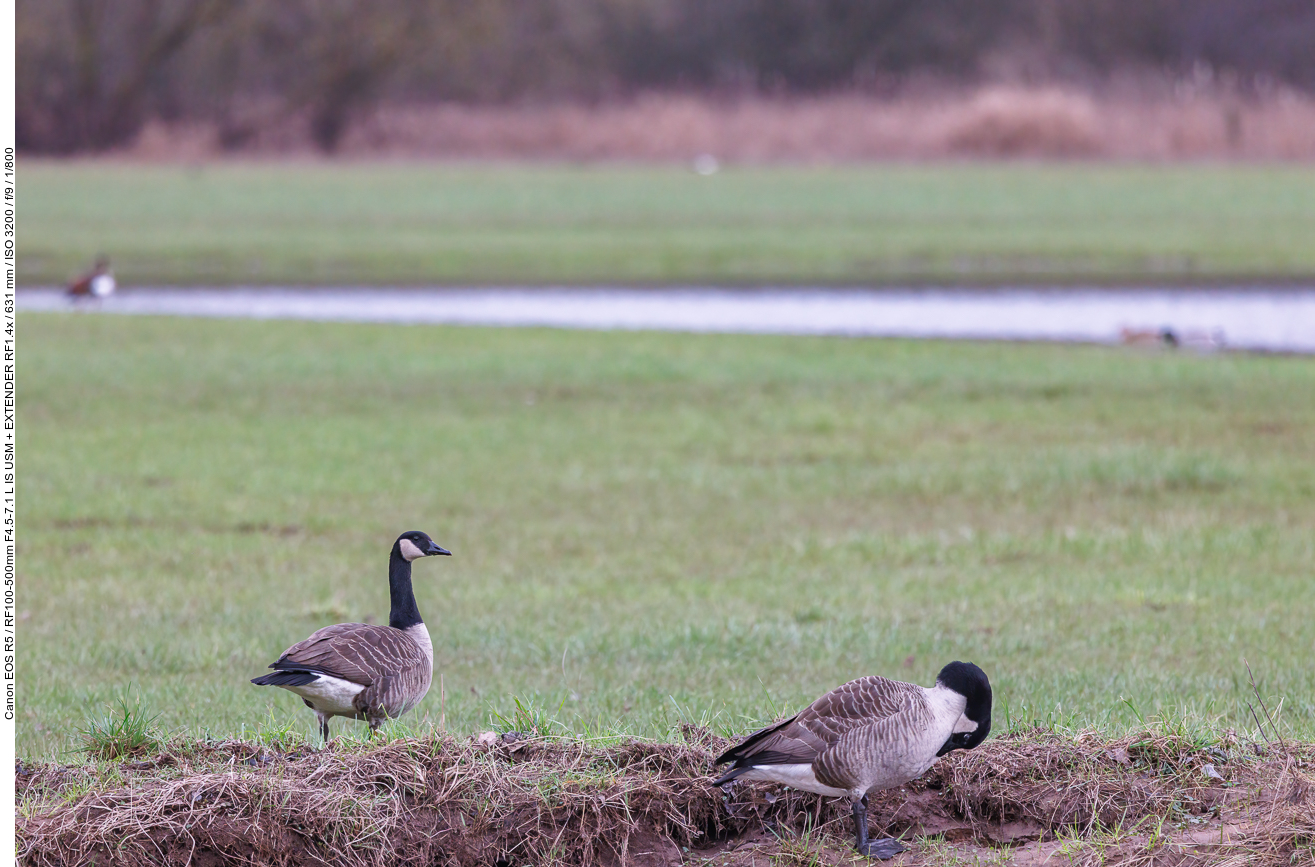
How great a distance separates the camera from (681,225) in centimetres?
3372

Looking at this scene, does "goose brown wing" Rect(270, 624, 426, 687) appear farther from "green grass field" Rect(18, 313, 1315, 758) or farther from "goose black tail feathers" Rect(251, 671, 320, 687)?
"green grass field" Rect(18, 313, 1315, 758)

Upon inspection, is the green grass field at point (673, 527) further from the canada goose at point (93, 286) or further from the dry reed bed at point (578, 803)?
the canada goose at point (93, 286)

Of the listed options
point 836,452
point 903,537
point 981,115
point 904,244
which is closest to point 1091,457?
point 836,452

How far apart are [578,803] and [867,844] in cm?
93

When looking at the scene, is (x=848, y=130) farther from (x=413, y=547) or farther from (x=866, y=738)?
(x=866, y=738)

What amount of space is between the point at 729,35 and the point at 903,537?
6250 cm

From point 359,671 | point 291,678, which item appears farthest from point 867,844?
point 291,678

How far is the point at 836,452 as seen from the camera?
1252cm

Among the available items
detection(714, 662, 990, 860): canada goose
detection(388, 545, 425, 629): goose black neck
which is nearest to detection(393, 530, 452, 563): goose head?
detection(388, 545, 425, 629): goose black neck

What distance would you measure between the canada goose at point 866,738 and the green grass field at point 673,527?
975 mm

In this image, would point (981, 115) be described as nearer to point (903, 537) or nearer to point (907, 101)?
point (907, 101)

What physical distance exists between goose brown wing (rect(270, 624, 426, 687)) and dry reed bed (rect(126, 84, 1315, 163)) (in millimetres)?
42177

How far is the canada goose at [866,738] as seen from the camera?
4.85 metres

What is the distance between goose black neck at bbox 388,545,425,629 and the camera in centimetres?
596
